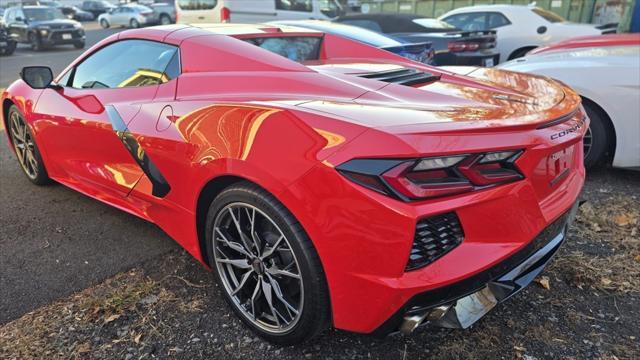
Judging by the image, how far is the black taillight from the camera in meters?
1.67

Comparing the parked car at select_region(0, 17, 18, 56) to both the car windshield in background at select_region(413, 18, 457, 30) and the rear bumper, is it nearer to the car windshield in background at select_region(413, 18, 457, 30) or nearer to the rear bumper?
the car windshield in background at select_region(413, 18, 457, 30)

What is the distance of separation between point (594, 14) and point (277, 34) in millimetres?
11894

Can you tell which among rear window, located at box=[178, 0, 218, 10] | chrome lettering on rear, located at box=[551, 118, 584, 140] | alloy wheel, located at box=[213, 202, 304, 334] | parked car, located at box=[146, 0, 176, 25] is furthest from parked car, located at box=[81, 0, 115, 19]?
chrome lettering on rear, located at box=[551, 118, 584, 140]

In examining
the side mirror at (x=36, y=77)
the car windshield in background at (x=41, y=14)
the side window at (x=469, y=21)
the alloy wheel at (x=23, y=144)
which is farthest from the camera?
the car windshield in background at (x=41, y=14)

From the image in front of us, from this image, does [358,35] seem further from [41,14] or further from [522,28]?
[41,14]

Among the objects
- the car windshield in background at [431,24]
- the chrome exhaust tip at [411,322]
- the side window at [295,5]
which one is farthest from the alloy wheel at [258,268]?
the side window at [295,5]

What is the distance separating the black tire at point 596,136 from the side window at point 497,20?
5494 millimetres

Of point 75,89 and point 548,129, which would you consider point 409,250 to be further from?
point 75,89

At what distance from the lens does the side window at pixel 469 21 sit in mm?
9117

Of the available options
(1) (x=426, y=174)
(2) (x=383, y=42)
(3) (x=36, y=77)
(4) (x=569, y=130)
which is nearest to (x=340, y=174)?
(1) (x=426, y=174)

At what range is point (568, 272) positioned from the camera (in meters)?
2.74

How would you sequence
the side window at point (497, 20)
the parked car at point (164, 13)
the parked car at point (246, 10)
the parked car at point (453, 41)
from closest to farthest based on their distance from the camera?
the parked car at point (453, 41), the side window at point (497, 20), the parked car at point (246, 10), the parked car at point (164, 13)

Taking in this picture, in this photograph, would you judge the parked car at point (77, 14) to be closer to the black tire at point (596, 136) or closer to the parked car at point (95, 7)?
the parked car at point (95, 7)

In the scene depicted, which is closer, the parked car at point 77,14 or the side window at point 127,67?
the side window at point 127,67
